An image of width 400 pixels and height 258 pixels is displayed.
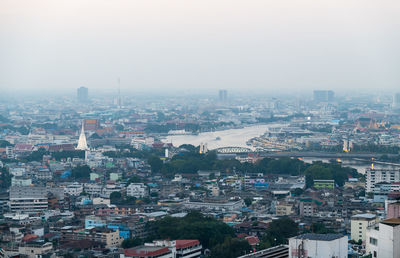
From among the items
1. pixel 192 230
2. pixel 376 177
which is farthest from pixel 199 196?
pixel 192 230

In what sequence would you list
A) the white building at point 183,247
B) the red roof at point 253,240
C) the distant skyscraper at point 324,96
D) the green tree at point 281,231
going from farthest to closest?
1. the distant skyscraper at point 324,96
2. the green tree at point 281,231
3. the red roof at point 253,240
4. the white building at point 183,247

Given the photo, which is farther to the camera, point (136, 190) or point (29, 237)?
point (136, 190)

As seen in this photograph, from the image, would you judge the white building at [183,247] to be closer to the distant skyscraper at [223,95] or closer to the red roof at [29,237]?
the red roof at [29,237]

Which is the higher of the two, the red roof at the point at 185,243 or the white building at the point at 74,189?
the red roof at the point at 185,243

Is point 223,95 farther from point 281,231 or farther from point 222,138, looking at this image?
point 281,231

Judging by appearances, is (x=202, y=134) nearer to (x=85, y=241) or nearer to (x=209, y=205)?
(x=209, y=205)

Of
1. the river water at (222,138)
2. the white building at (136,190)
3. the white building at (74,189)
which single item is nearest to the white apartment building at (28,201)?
the white building at (74,189)

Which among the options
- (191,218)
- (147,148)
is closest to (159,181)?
(191,218)

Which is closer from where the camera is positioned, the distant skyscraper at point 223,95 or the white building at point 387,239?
the white building at point 387,239
